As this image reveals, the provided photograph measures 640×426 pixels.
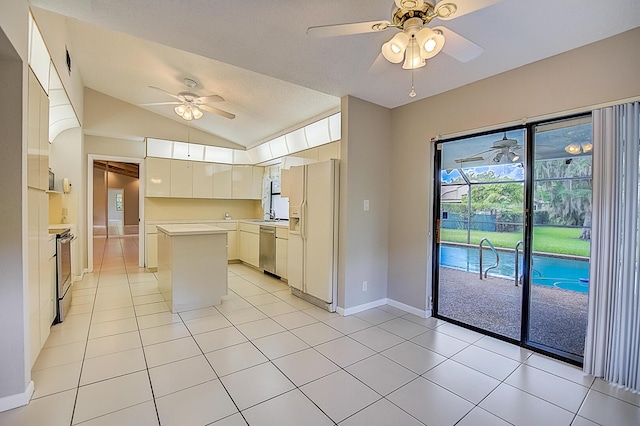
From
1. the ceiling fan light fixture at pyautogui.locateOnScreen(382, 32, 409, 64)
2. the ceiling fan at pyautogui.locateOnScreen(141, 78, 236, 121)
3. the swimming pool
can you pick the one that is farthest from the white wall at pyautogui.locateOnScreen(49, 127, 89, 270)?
the swimming pool

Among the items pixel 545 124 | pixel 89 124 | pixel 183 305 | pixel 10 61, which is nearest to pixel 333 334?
pixel 183 305

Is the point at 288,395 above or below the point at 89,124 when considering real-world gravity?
below

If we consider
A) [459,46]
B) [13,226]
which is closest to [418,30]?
[459,46]

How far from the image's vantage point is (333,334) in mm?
2936

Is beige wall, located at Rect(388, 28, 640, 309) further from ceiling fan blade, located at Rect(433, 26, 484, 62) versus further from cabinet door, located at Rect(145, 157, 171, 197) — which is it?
cabinet door, located at Rect(145, 157, 171, 197)

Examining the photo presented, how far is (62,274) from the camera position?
3.19 meters

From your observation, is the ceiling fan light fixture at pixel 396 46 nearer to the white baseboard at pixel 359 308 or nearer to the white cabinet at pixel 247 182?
the white baseboard at pixel 359 308

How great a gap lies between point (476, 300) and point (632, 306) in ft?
6.46

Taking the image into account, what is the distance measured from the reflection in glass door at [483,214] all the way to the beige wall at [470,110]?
21 cm

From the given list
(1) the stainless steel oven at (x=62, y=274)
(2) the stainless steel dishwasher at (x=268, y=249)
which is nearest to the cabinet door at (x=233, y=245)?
(2) the stainless steel dishwasher at (x=268, y=249)

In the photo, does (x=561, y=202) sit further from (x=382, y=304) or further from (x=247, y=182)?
(x=247, y=182)

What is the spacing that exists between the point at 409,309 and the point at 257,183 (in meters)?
4.48

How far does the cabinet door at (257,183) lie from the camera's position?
6.68m

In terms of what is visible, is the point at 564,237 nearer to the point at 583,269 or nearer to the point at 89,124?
the point at 583,269
